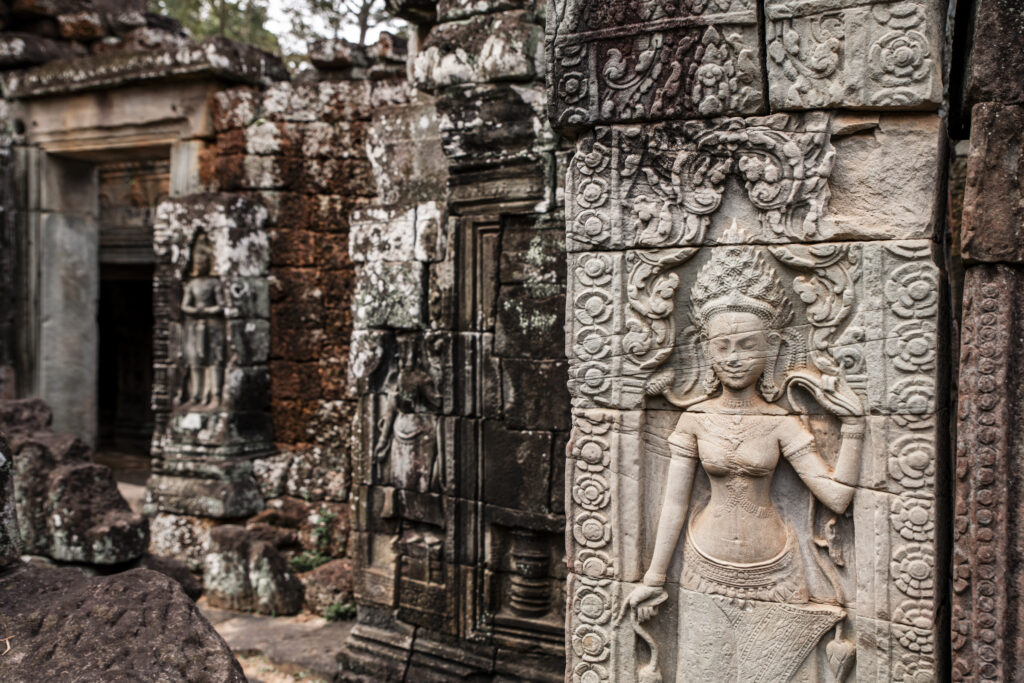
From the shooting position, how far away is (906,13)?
2.53 meters

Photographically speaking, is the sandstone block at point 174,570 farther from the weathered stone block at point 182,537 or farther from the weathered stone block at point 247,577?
the weathered stone block at point 182,537

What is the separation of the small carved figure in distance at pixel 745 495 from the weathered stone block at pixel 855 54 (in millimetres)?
512

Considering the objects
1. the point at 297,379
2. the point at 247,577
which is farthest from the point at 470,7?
the point at 247,577

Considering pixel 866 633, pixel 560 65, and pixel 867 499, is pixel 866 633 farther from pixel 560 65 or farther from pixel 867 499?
pixel 560 65

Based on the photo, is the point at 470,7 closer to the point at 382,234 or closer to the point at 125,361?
the point at 382,234

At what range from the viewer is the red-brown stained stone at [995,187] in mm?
2473

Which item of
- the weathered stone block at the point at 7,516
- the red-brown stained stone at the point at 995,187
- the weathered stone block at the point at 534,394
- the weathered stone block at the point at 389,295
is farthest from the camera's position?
the weathered stone block at the point at 389,295

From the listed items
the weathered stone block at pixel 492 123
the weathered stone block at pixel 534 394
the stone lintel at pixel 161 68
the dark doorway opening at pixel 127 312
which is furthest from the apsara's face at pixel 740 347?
the dark doorway opening at pixel 127 312

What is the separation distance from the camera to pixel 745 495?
2.82 metres

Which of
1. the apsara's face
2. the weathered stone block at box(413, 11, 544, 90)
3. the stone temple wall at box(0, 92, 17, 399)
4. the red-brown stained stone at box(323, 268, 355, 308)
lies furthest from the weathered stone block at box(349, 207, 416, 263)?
the stone temple wall at box(0, 92, 17, 399)

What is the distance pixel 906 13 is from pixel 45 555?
17.3 ft

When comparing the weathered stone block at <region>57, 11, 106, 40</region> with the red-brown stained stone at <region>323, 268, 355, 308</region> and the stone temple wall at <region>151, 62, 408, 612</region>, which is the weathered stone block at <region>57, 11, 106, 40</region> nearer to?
the stone temple wall at <region>151, 62, 408, 612</region>

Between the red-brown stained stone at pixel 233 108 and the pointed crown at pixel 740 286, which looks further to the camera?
the red-brown stained stone at pixel 233 108

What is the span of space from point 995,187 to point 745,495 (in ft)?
3.72
